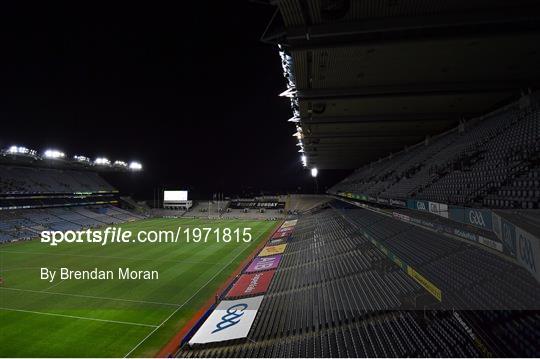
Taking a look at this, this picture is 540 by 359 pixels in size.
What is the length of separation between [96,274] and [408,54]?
20.2 metres

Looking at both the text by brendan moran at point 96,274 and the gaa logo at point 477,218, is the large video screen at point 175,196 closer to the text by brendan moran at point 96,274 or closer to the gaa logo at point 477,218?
the text by brendan moran at point 96,274

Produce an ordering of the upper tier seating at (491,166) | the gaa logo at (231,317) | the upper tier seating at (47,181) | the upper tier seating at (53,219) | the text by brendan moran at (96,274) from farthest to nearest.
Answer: the upper tier seating at (47,181) → the upper tier seating at (53,219) → the text by brendan moran at (96,274) → the gaa logo at (231,317) → the upper tier seating at (491,166)

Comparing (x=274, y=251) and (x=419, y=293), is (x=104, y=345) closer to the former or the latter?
(x=419, y=293)

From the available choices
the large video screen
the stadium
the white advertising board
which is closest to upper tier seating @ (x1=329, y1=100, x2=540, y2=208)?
the stadium

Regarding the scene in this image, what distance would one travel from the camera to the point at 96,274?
61.2 ft

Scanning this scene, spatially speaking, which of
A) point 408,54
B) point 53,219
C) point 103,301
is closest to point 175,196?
point 53,219

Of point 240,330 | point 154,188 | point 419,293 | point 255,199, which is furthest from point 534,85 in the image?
point 154,188

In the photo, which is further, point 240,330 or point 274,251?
point 274,251

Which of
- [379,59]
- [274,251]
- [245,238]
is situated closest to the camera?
[379,59]

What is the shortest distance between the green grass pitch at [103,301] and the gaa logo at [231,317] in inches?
76.7

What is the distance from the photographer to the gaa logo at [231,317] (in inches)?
418

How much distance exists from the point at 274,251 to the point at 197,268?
622 centimetres

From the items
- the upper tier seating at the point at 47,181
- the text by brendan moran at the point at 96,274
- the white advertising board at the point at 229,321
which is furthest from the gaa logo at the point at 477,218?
the upper tier seating at the point at 47,181

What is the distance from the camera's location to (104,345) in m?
10.3
